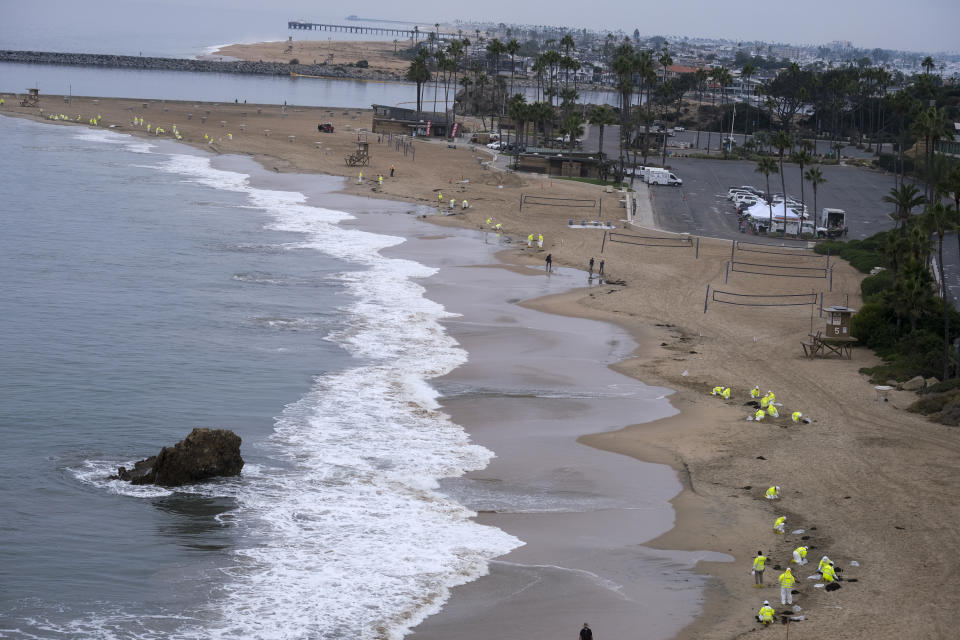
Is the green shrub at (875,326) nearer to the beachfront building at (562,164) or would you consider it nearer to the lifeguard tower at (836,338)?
the lifeguard tower at (836,338)

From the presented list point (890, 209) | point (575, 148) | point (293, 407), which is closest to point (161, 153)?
point (575, 148)

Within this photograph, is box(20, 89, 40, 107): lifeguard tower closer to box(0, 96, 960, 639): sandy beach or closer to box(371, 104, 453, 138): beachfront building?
box(371, 104, 453, 138): beachfront building

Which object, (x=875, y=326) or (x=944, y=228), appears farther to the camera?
(x=875, y=326)

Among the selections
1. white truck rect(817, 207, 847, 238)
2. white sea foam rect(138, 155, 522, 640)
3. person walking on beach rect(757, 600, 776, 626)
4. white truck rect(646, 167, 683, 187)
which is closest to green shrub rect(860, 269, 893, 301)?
Answer: white truck rect(817, 207, 847, 238)

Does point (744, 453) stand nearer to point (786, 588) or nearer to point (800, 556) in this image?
point (800, 556)

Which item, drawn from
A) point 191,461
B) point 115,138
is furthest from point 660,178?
point 191,461

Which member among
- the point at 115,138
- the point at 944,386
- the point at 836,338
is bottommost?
the point at 944,386

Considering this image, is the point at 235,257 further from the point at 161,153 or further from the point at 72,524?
the point at 161,153
